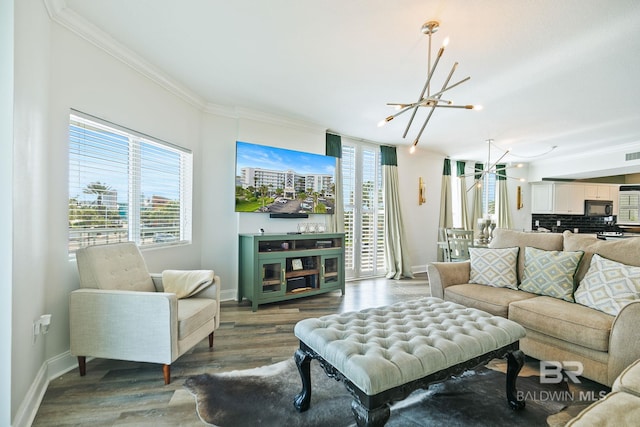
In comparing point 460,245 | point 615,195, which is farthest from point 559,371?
point 615,195

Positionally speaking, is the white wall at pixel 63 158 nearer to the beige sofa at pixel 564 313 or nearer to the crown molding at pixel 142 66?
the crown molding at pixel 142 66

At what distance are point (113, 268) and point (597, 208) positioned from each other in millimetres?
9575

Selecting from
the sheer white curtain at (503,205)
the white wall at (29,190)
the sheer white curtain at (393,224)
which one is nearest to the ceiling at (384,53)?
the white wall at (29,190)

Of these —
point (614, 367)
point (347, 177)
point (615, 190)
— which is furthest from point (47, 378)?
point (615, 190)

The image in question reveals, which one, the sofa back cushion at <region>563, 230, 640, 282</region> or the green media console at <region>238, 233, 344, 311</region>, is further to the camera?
the green media console at <region>238, 233, 344, 311</region>

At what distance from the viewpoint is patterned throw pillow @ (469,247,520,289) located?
2719 millimetres

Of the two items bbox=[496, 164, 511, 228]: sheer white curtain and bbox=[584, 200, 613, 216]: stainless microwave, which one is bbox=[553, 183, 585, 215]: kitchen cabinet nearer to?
bbox=[584, 200, 613, 216]: stainless microwave

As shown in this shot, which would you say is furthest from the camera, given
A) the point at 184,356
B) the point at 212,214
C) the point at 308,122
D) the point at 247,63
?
the point at 308,122

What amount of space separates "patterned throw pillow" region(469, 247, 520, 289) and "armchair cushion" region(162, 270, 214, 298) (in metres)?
2.61

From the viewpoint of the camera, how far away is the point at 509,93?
→ 3221 millimetres

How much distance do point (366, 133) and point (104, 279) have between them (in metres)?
4.06

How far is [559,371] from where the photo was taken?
2.04 m

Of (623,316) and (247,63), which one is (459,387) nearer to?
(623,316)

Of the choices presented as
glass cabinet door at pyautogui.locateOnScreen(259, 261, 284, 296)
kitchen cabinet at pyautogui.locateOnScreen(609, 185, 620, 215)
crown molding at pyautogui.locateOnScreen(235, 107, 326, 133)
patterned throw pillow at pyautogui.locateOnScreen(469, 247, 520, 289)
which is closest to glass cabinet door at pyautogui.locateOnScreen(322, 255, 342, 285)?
glass cabinet door at pyautogui.locateOnScreen(259, 261, 284, 296)
